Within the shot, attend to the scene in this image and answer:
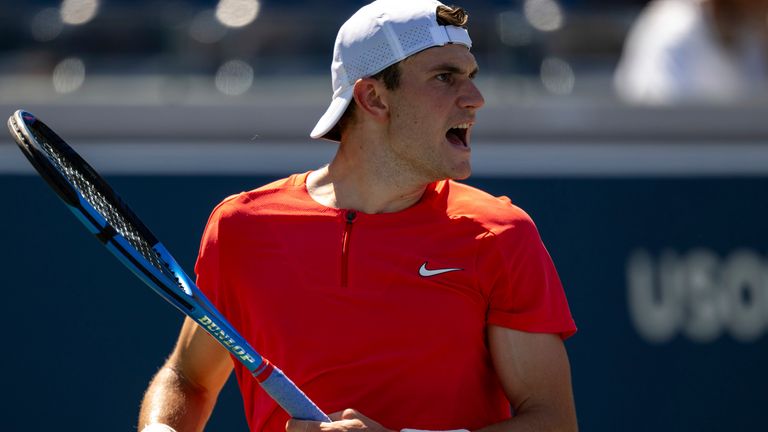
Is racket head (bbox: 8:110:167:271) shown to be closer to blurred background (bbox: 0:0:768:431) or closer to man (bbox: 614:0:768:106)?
blurred background (bbox: 0:0:768:431)

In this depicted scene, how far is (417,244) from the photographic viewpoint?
3084 mm

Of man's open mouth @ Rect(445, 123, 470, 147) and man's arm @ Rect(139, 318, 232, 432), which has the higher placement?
man's open mouth @ Rect(445, 123, 470, 147)

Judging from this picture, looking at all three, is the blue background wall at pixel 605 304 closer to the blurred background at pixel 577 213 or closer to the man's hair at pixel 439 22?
the blurred background at pixel 577 213

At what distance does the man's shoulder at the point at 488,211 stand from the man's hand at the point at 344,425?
1.91 ft

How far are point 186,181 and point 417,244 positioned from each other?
2422mm

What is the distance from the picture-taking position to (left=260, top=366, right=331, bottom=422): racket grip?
2879mm

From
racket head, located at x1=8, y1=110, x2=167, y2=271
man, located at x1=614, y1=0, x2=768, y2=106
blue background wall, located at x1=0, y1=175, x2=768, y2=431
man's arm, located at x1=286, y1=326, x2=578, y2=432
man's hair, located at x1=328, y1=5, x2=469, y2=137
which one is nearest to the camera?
racket head, located at x1=8, y1=110, x2=167, y2=271

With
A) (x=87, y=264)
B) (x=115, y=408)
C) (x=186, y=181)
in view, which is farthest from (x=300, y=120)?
(x=115, y=408)

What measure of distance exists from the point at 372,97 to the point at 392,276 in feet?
1.67

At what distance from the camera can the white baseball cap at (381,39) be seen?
3.13 m

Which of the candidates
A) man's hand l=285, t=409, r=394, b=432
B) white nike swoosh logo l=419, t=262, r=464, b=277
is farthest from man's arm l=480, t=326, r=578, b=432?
man's hand l=285, t=409, r=394, b=432

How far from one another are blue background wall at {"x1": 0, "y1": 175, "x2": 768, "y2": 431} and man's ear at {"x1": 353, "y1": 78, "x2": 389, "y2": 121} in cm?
208

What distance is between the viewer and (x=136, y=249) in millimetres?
3043

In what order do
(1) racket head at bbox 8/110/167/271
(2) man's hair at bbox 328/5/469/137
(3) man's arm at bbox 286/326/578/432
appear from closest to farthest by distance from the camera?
(1) racket head at bbox 8/110/167/271
(3) man's arm at bbox 286/326/578/432
(2) man's hair at bbox 328/5/469/137
